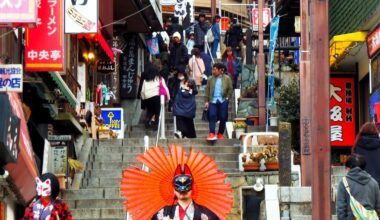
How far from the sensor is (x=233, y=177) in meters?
20.6

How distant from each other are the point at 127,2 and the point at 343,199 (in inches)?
792

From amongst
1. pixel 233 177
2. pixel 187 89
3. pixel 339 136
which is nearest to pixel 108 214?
pixel 233 177

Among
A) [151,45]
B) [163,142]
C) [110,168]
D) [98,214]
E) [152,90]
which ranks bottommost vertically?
[98,214]

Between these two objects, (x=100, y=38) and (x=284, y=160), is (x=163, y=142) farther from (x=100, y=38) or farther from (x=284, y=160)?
(x=284, y=160)

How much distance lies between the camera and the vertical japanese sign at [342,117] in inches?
1227

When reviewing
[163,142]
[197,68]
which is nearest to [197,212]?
[163,142]

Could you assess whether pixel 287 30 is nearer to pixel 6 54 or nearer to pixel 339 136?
pixel 339 136

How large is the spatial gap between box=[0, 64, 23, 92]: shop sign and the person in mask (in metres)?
4.24

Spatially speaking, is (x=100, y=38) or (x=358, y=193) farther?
(x=100, y=38)

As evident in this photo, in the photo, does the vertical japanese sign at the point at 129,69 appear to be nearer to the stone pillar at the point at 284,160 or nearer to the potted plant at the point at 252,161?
the potted plant at the point at 252,161

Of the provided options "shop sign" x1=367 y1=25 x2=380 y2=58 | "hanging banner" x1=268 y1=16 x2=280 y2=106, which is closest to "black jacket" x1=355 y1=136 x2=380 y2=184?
"shop sign" x1=367 y1=25 x2=380 y2=58

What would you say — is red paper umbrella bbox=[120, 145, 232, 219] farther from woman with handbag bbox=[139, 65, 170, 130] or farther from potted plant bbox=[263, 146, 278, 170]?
woman with handbag bbox=[139, 65, 170, 130]

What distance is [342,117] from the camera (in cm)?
3122

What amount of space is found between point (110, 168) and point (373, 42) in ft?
21.7
